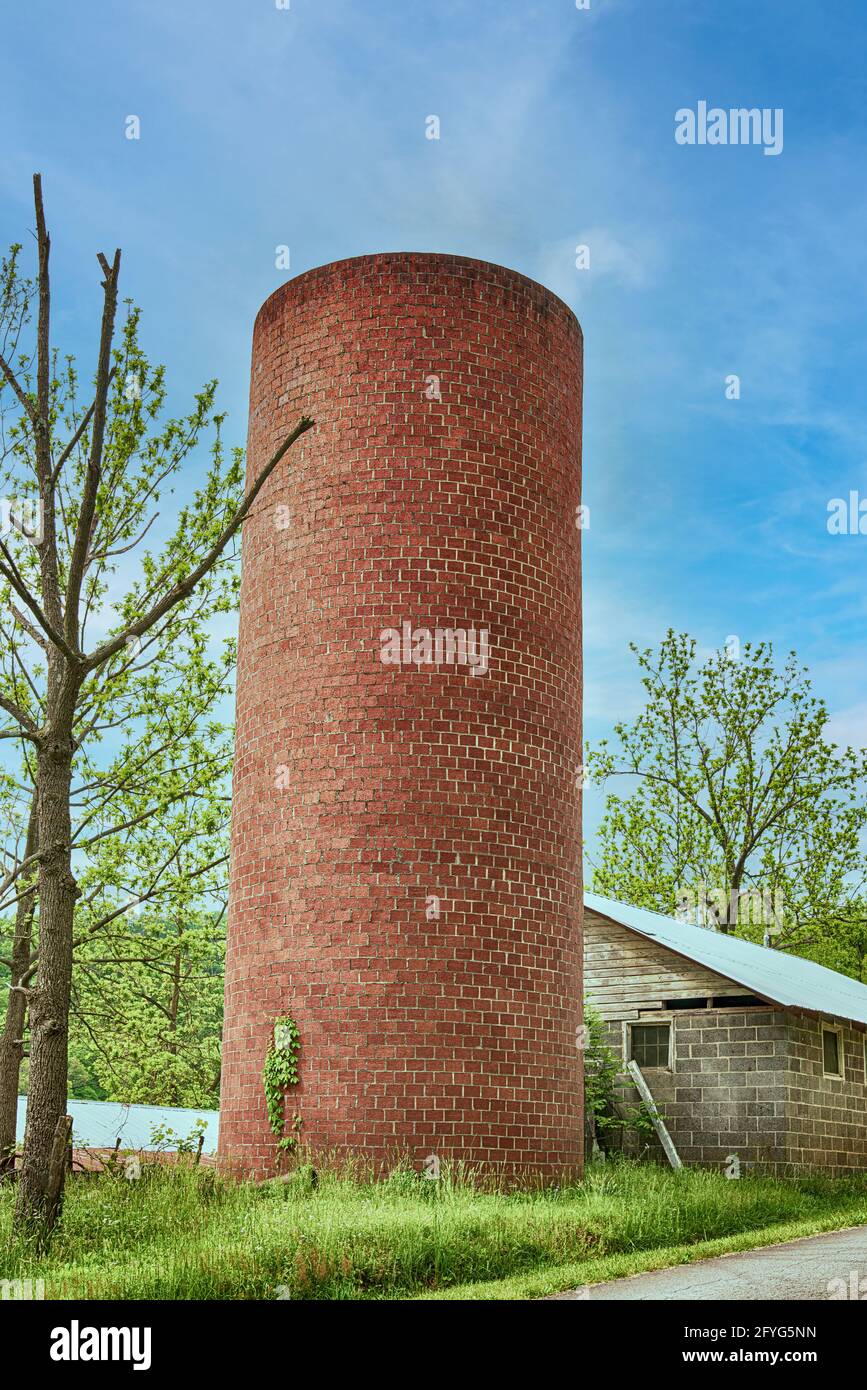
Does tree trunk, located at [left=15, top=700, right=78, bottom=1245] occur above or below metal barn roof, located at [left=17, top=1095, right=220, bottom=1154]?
above

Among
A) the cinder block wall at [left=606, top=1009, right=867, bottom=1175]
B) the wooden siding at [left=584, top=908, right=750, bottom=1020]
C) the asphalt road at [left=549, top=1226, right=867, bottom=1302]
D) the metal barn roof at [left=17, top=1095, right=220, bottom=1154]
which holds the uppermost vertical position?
the wooden siding at [left=584, top=908, right=750, bottom=1020]

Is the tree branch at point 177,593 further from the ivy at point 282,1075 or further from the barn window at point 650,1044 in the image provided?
the barn window at point 650,1044

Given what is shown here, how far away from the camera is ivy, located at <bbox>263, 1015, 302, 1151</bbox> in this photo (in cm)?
1584

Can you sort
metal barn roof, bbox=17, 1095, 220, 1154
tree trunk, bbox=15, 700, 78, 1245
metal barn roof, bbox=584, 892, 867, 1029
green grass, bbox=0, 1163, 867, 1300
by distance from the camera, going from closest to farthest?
1. green grass, bbox=0, 1163, 867, 1300
2. tree trunk, bbox=15, 700, 78, 1245
3. metal barn roof, bbox=584, 892, 867, 1029
4. metal barn roof, bbox=17, 1095, 220, 1154

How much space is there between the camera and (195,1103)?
3447cm

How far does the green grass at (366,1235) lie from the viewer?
10438 millimetres

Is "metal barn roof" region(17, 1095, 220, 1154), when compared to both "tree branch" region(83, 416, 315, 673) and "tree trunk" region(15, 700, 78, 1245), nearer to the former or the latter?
"tree trunk" region(15, 700, 78, 1245)

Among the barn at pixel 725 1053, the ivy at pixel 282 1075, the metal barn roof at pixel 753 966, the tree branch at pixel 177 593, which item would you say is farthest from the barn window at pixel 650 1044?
the tree branch at pixel 177 593

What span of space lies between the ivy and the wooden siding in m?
9.09

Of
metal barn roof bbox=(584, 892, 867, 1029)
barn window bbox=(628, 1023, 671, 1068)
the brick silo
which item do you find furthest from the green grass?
barn window bbox=(628, 1023, 671, 1068)

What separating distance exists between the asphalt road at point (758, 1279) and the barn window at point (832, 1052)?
34.4 feet

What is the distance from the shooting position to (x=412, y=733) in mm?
16359
